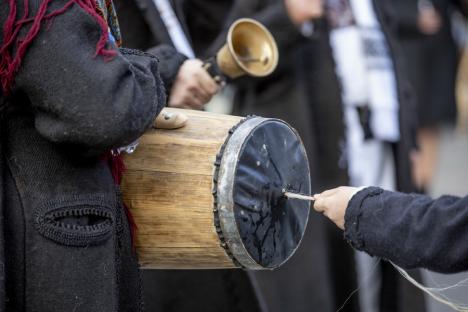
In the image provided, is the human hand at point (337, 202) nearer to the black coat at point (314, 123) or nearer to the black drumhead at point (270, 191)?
the black drumhead at point (270, 191)

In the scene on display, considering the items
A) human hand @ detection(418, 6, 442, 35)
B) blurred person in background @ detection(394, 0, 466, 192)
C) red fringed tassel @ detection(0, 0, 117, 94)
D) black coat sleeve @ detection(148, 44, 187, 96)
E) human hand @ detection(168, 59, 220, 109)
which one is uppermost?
red fringed tassel @ detection(0, 0, 117, 94)

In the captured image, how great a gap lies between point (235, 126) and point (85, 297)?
0.53 meters

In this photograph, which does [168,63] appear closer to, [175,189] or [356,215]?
[175,189]

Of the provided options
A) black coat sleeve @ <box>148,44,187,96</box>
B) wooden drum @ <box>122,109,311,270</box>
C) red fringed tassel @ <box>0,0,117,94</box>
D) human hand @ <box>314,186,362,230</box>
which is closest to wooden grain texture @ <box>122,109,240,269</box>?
wooden drum @ <box>122,109,311,270</box>

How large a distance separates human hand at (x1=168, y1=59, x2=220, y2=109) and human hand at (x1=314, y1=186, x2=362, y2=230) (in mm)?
718

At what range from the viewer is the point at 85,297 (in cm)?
186

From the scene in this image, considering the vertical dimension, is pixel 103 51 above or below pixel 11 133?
above

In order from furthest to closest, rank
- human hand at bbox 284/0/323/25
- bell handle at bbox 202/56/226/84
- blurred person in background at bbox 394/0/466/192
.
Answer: blurred person in background at bbox 394/0/466/192 → human hand at bbox 284/0/323/25 → bell handle at bbox 202/56/226/84

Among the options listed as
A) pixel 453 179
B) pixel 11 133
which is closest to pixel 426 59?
pixel 453 179

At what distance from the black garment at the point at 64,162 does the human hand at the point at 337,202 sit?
488 millimetres

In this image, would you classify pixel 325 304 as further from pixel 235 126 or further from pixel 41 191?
pixel 41 191

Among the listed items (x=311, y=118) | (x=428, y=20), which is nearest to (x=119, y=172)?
(x=311, y=118)

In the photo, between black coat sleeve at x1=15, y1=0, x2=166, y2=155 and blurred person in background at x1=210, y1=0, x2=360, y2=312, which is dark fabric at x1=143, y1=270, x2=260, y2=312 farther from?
black coat sleeve at x1=15, y1=0, x2=166, y2=155

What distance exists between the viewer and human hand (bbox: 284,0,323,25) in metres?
3.42
